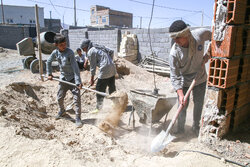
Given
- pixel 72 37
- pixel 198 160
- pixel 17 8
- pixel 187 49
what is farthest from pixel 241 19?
pixel 17 8

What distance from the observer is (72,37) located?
15.6 meters

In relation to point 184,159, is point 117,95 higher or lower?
higher

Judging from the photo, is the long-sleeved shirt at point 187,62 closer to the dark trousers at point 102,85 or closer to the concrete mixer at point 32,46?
the dark trousers at point 102,85

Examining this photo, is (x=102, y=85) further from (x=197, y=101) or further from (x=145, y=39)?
(x=145, y=39)

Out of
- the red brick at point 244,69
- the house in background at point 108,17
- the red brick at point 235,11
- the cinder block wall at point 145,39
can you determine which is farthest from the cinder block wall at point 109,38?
the house in background at point 108,17

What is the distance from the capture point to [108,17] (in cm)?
3431

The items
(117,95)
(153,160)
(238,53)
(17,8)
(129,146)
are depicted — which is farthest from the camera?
(17,8)

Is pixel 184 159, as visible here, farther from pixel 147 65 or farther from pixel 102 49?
pixel 147 65

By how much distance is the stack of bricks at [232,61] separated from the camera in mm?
2373

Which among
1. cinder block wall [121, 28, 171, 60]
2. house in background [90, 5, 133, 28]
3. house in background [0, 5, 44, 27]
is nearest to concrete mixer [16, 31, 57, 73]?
cinder block wall [121, 28, 171, 60]

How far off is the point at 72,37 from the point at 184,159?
49.2ft

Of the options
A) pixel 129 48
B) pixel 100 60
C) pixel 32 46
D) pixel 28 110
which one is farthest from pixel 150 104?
pixel 32 46

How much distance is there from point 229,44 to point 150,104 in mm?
1578

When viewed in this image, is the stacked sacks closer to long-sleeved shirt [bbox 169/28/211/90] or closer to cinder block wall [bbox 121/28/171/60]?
cinder block wall [bbox 121/28/171/60]
